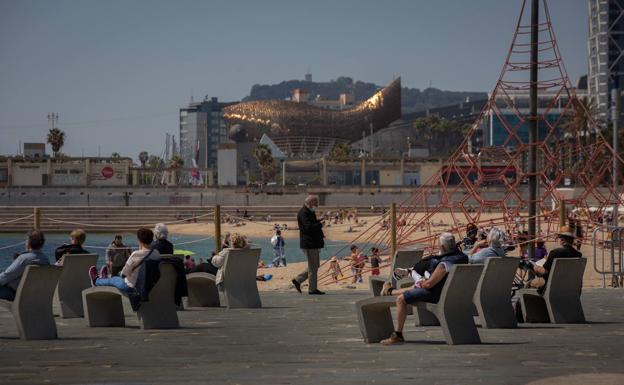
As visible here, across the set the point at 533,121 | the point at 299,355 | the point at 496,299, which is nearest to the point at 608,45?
the point at 533,121

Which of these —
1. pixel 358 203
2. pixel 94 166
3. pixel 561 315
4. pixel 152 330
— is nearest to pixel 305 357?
pixel 152 330

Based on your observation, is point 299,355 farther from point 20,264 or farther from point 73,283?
point 73,283

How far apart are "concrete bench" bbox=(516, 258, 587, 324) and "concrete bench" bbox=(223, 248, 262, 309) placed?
3.40 m

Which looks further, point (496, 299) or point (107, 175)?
point (107, 175)

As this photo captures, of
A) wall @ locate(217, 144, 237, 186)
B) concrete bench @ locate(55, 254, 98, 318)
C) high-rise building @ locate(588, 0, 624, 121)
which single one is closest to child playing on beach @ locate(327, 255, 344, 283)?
concrete bench @ locate(55, 254, 98, 318)

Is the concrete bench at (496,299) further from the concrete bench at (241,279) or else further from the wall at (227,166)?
the wall at (227,166)

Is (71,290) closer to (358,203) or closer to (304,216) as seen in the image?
(304,216)

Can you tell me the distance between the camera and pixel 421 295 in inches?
374

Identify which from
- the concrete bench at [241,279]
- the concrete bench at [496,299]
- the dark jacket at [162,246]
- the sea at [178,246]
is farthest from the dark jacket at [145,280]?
the sea at [178,246]

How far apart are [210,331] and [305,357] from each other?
7.44 ft

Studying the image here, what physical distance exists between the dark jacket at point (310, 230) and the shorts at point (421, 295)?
568cm

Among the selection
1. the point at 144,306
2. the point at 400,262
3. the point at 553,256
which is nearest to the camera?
the point at 144,306

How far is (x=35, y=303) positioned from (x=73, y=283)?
2365 mm

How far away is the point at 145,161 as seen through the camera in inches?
7667
